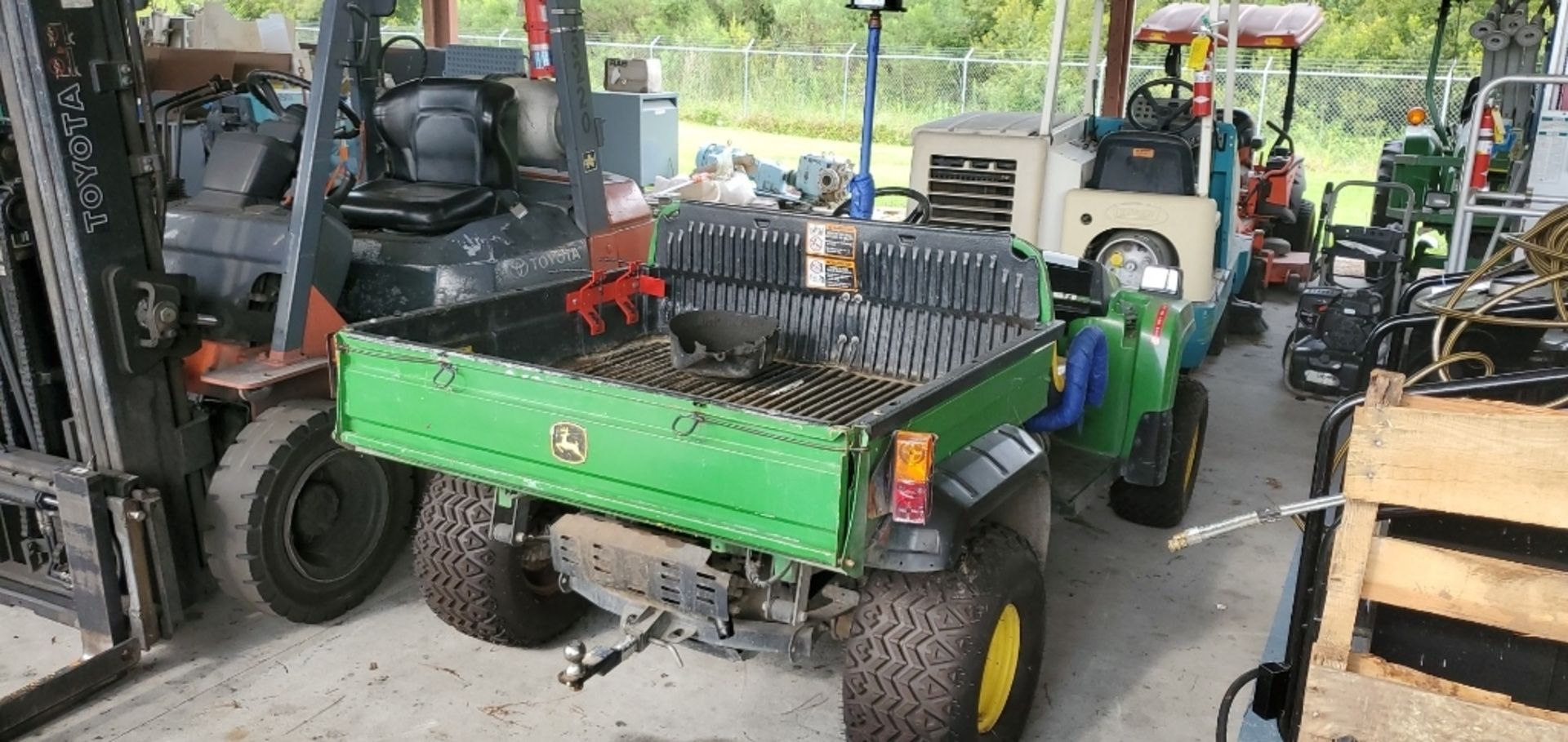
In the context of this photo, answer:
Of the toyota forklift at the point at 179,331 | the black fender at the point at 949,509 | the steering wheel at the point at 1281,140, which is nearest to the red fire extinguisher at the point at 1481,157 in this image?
the black fender at the point at 949,509

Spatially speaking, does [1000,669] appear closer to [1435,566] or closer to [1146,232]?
[1435,566]

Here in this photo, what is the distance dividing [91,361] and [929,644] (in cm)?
240

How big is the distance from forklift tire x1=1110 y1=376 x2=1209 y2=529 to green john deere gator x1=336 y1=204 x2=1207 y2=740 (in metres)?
0.47

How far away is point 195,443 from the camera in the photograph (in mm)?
3623

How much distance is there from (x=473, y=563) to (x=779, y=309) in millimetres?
1316

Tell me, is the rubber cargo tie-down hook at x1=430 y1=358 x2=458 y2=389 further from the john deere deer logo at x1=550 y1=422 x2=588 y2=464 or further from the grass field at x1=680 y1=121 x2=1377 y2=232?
the grass field at x1=680 y1=121 x2=1377 y2=232

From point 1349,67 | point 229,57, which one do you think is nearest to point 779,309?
point 229,57

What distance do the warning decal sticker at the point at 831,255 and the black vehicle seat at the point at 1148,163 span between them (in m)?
2.65

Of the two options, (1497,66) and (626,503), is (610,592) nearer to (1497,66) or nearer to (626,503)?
(626,503)

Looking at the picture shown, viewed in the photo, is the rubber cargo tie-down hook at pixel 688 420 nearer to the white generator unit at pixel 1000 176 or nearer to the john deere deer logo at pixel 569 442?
the john deere deer logo at pixel 569 442

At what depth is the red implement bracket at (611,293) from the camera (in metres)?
3.94

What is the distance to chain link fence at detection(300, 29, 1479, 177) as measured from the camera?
16.9 meters

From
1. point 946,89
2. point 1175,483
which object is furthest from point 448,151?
point 946,89

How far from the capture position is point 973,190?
6.24 m
